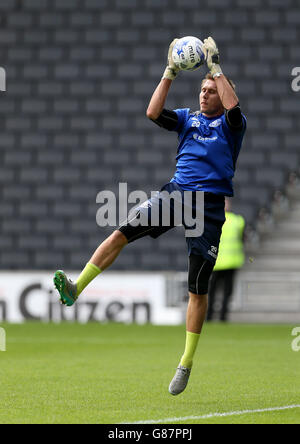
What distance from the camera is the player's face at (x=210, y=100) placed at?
5.59 meters

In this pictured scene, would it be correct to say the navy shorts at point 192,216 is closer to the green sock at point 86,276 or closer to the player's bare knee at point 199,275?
the player's bare knee at point 199,275

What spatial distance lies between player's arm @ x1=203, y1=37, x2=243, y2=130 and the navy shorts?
46 centimetres

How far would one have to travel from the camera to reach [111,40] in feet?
55.5

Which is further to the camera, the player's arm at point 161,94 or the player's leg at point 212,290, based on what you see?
the player's leg at point 212,290

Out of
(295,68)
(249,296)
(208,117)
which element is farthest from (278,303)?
(208,117)

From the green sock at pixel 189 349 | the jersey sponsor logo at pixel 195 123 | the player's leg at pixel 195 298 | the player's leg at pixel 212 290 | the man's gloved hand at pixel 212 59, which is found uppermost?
the man's gloved hand at pixel 212 59

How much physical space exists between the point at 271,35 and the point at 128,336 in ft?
25.1

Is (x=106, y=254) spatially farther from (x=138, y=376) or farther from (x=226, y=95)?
(x=138, y=376)

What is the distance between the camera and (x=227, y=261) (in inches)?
527

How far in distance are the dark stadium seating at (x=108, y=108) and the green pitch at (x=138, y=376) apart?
431 cm

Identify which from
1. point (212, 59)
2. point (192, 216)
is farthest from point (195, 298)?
point (212, 59)

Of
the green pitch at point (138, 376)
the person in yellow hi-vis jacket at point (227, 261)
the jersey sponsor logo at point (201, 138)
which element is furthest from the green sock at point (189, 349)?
the person in yellow hi-vis jacket at point (227, 261)

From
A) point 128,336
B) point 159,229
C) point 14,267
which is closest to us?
point 159,229

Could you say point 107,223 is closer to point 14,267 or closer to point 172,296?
point 14,267
